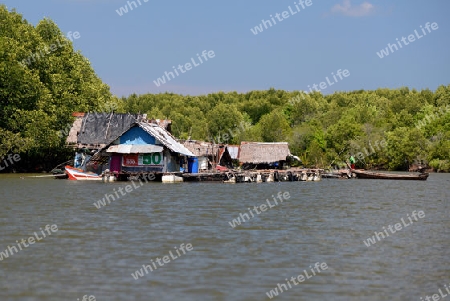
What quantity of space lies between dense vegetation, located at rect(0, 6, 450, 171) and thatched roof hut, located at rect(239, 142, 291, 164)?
332 inches

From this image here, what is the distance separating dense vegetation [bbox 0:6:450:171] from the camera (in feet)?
212

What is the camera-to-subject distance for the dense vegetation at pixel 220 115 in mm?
64688

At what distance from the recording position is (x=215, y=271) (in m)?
17.5

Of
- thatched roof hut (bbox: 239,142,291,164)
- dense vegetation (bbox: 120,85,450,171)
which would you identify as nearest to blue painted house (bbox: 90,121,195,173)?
dense vegetation (bbox: 120,85,450,171)

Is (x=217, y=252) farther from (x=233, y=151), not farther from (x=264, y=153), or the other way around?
(x=233, y=151)

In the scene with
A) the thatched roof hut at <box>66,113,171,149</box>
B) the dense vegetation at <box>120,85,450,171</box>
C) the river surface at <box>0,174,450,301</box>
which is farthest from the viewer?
the dense vegetation at <box>120,85,450,171</box>

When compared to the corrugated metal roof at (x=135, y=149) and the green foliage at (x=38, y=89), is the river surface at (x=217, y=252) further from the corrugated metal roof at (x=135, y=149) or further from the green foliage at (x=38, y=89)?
the green foliage at (x=38, y=89)

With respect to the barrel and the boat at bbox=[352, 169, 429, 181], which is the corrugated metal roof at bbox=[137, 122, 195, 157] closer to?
the barrel

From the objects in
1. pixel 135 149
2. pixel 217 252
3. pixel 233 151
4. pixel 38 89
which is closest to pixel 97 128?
pixel 38 89

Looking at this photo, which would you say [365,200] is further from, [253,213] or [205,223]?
[205,223]

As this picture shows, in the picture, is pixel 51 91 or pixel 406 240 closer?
pixel 406 240

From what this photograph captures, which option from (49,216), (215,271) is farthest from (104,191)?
(215,271)

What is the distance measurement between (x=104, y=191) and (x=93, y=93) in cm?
3387

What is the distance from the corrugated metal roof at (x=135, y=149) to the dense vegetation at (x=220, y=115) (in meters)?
10.0
